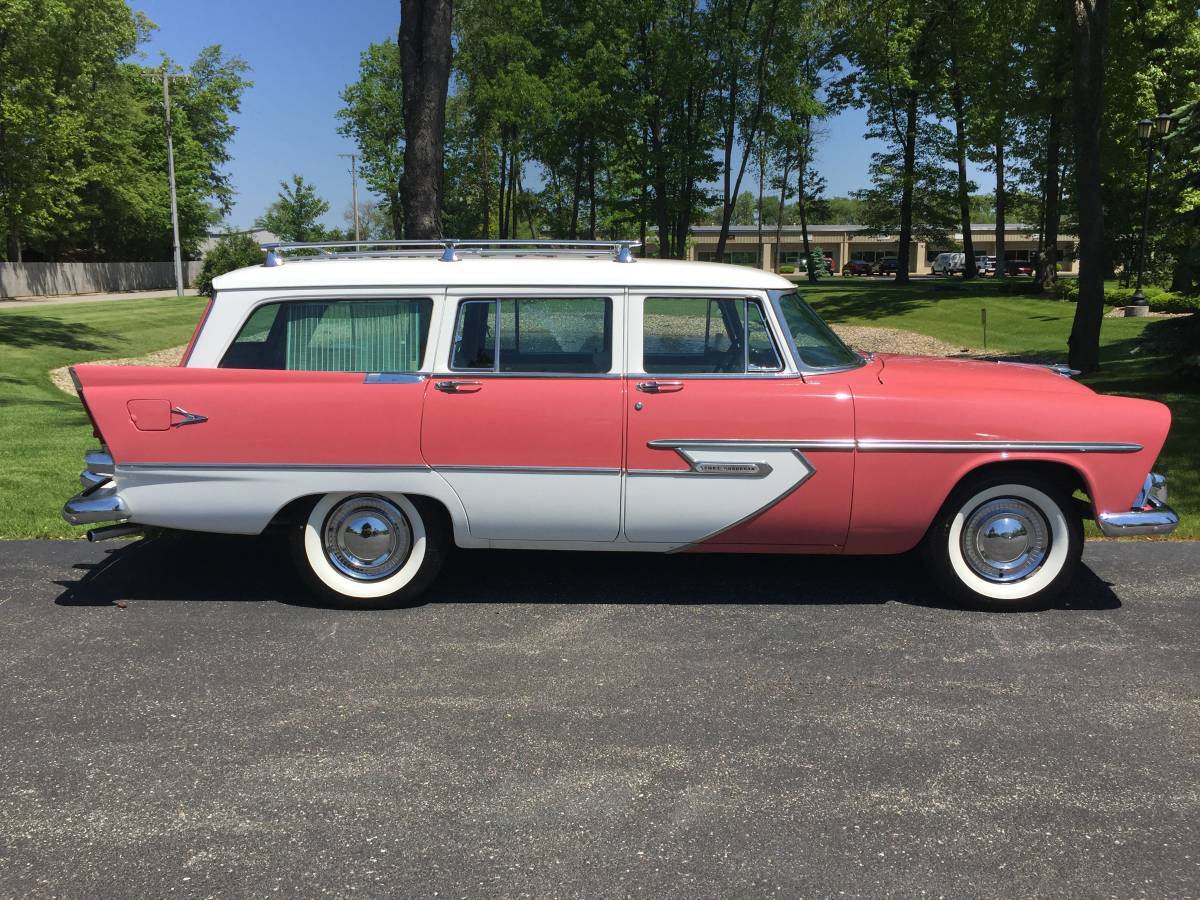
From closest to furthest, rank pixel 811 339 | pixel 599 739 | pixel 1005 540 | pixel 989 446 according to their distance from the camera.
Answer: pixel 599 739 < pixel 989 446 < pixel 1005 540 < pixel 811 339

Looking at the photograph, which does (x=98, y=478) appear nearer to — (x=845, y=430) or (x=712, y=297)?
(x=712, y=297)

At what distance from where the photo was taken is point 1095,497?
16.0 ft

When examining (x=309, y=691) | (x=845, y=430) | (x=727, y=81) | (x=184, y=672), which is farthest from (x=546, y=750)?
(x=727, y=81)

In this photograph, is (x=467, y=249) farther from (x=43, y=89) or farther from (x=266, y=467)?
(x=43, y=89)

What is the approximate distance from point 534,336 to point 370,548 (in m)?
1.45

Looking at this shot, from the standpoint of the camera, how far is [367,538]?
5098mm

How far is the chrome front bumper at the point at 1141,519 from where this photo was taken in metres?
4.84

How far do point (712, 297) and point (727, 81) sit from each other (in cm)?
3385

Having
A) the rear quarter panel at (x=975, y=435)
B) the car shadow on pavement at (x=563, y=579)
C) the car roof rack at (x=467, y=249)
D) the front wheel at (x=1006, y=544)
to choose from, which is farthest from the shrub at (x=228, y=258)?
the front wheel at (x=1006, y=544)

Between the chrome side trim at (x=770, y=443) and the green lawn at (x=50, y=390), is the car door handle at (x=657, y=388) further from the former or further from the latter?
the green lawn at (x=50, y=390)

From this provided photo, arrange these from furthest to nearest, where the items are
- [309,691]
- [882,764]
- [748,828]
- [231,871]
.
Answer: [309,691], [882,764], [748,828], [231,871]

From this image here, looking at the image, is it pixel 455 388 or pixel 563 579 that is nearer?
pixel 455 388

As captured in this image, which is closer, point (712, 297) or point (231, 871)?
point (231, 871)

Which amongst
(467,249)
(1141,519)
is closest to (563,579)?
(467,249)
